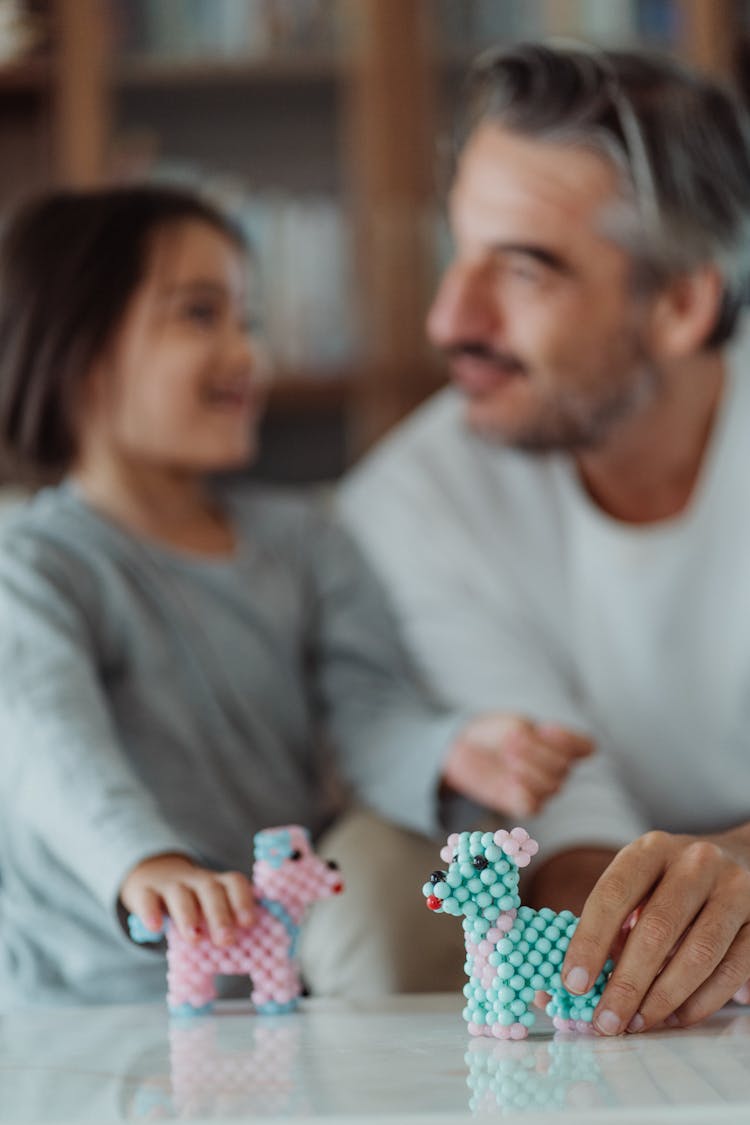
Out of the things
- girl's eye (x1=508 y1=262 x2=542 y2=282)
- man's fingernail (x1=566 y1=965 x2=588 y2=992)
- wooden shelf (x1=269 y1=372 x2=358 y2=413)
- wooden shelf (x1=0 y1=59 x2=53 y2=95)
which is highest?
wooden shelf (x1=0 y1=59 x2=53 y2=95)

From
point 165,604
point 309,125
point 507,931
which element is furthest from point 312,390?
point 507,931

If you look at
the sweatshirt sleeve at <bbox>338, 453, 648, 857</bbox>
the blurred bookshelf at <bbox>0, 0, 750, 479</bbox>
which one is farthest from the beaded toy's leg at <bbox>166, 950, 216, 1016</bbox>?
the blurred bookshelf at <bbox>0, 0, 750, 479</bbox>

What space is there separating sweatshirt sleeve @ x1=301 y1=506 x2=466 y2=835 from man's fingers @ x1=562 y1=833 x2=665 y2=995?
43 cm

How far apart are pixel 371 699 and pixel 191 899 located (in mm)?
531

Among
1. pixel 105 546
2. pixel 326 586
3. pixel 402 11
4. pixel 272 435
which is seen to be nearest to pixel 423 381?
pixel 272 435

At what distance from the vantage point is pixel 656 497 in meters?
1.58

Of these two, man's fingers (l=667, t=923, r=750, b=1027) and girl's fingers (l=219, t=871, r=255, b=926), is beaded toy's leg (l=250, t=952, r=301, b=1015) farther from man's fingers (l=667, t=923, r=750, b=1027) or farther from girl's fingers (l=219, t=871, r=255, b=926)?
man's fingers (l=667, t=923, r=750, b=1027)

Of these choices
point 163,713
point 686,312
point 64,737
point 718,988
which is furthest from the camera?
point 686,312

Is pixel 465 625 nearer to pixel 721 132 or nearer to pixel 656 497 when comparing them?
pixel 656 497

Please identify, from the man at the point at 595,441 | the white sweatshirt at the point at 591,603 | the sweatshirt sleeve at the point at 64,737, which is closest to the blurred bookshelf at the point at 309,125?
the man at the point at 595,441

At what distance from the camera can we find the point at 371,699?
142 centimetres

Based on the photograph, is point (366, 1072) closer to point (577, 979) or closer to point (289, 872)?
point (577, 979)

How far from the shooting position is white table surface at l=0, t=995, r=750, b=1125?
599 millimetres

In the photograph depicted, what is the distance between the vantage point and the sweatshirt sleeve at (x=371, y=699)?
126 cm
